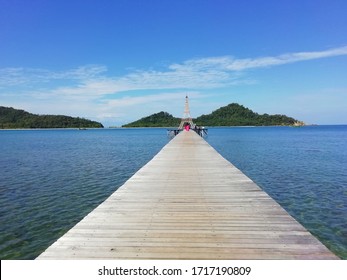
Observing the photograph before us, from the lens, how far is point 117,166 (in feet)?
76.7

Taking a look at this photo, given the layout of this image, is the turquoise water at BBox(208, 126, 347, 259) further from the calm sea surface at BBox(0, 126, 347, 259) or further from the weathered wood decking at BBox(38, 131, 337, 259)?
the weathered wood decking at BBox(38, 131, 337, 259)

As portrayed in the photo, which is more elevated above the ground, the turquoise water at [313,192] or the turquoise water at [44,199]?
the turquoise water at [44,199]

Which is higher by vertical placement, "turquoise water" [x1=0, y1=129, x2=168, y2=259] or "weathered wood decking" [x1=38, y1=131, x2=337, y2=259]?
"weathered wood decking" [x1=38, y1=131, x2=337, y2=259]

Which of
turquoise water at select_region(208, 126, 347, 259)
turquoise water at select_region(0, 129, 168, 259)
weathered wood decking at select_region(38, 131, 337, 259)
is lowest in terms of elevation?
turquoise water at select_region(208, 126, 347, 259)

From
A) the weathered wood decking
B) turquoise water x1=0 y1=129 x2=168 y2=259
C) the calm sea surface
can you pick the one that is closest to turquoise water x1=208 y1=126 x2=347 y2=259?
the calm sea surface

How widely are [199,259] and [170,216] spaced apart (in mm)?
2141

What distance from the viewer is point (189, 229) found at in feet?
19.3

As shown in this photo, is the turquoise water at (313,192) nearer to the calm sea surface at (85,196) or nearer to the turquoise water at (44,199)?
the calm sea surface at (85,196)

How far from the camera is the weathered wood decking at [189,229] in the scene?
4.84 m

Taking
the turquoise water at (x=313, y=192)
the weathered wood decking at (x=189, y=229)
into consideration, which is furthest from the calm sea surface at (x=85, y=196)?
the weathered wood decking at (x=189, y=229)

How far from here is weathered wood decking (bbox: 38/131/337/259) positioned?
4.84 metres

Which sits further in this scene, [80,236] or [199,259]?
[80,236]
